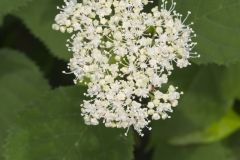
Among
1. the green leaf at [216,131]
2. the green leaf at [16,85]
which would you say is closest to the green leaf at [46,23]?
the green leaf at [16,85]

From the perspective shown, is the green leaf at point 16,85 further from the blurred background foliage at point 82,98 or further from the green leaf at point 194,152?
the green leaf at point 194,152

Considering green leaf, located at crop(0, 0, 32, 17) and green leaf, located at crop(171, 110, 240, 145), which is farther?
green leaf, located at crop(171, 110, 240, 145)

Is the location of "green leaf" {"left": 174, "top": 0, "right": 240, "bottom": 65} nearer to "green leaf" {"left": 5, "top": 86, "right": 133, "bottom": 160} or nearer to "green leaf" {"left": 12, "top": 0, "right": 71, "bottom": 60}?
"green leaf" {"left": 5, "top": 86, "right": 133, "bottom": 160}

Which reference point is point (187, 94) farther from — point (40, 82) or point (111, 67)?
point (111, 67)

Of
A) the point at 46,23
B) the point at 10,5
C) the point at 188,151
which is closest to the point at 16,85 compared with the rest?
the point at 46,23

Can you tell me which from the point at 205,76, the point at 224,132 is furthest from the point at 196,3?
the point at 224,132

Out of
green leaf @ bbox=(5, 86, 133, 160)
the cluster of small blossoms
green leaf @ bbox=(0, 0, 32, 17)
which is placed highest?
green leaf @ bbox=(0, 0, 32, 17)

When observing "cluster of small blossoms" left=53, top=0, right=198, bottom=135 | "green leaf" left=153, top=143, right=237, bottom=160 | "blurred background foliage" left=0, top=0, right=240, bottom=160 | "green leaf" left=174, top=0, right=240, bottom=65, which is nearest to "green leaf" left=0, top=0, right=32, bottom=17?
"blurred background foliage" left=0, top=0, right=240, bottom=160
